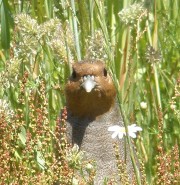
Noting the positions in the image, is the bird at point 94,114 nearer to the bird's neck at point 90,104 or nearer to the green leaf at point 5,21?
the bird's neck at point 90,104

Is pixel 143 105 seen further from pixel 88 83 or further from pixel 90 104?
pixel 88 83

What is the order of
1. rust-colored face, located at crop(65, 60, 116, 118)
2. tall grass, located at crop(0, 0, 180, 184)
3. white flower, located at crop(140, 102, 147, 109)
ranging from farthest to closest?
white flower, located at crop(140, 102, 147, 109) < rust-colored face, located at crop(65, 60, 116, 118) < tall grass, located at crop(0, 0, 180, 184)

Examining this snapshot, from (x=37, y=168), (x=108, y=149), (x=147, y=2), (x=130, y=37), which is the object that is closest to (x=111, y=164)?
(x=108, y=149)

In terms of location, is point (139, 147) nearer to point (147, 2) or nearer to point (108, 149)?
point (108, 149)

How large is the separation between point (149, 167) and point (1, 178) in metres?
0.95

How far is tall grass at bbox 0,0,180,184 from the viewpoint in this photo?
2.97 m

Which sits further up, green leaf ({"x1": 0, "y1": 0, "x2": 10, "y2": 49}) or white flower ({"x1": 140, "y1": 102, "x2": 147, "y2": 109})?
green leaf ({"x1": 0, "y1": 0, "x2": 10, "y2": 49})

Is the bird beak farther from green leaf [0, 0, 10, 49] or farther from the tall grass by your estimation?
green leaf [0, 0, 10, 49]

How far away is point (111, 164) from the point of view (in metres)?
3.33

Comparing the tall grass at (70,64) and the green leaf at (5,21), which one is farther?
the green leaf at (5,21)

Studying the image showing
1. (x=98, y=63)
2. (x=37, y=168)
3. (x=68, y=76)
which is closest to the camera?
(x=37, y=168)

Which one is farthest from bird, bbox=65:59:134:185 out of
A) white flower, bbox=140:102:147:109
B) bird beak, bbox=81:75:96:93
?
white flower, bbox=140:102:147:109

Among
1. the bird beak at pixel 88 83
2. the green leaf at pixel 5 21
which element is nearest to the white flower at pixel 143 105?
the bird beak at pixel 88 83

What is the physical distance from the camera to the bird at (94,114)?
3297mm
